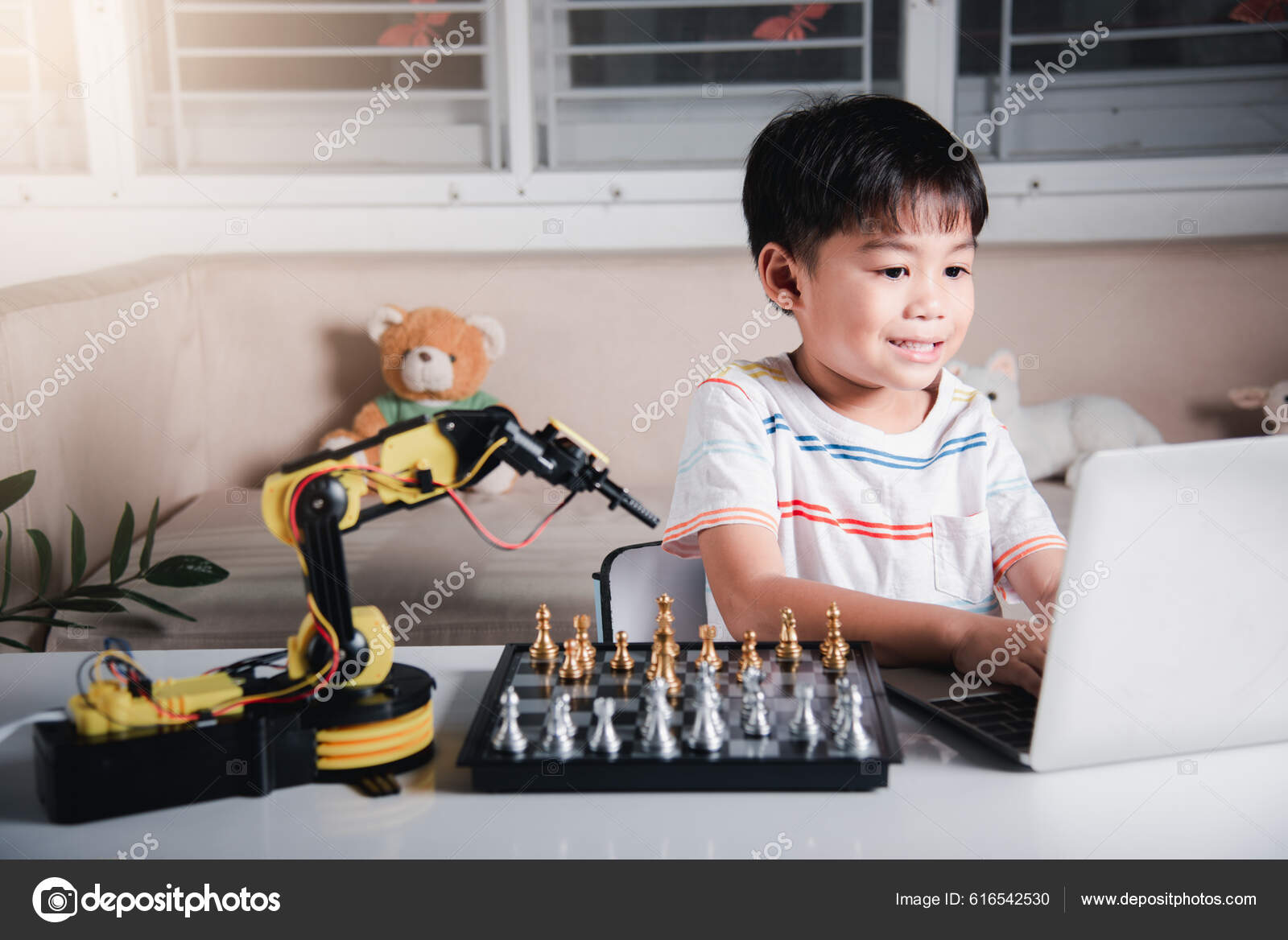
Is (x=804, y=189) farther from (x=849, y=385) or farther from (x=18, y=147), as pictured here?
(x=18, y=147)

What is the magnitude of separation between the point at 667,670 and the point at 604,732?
Answer: 0.10m

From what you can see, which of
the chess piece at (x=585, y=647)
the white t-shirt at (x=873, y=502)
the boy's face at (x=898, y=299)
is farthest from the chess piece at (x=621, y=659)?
the boy's face at (x=898, y=299)

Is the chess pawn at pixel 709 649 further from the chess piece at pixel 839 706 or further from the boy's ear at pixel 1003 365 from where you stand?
the boy's ear at pixel 1003 365

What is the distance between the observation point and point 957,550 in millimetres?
1237

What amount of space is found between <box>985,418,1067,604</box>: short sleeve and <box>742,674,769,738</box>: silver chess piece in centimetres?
61

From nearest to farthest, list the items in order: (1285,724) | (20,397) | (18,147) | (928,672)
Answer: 1. (1285,724)
2. (928,672)
3. (20,397)
4. (18,147)

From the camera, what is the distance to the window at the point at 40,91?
262cm

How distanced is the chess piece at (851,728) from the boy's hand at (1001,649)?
0.19 m

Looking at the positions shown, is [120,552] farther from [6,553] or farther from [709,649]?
[709,649]

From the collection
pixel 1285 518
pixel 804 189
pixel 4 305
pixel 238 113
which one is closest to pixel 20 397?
pixel 4 305

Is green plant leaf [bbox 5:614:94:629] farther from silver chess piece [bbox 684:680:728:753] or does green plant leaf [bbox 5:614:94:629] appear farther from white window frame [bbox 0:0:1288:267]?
silver chess piece [bbox 684:680:728:753]

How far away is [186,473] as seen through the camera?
2.57 meters

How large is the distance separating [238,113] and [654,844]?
263cm

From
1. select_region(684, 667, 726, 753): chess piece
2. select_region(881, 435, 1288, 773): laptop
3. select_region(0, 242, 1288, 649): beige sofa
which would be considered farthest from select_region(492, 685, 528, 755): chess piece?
select_region(0, 242, 1288, 649): beige sofa
